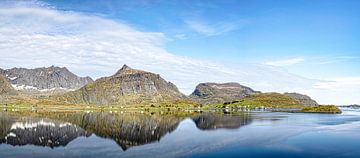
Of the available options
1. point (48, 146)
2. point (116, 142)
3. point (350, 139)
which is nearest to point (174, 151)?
point (116, 142)

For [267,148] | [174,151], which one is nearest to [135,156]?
[174,151]

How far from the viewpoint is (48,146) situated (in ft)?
218

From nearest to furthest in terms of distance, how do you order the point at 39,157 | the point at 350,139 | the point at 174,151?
the point at 39,157 → the point at 174,151 → the point at 350,139

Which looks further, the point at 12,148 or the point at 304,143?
the point at 304,143

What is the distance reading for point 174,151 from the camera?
60.5m

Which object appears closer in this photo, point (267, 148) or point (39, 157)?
point (39, 157)

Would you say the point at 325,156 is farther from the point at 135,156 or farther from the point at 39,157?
the point at 39,157

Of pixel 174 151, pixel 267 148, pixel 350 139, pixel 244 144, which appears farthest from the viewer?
pixel 350 139

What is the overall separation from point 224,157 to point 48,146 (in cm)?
3165

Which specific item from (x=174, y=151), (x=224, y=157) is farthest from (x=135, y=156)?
(x=224, y=157)

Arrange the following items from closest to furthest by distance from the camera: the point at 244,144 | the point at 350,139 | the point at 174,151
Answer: the point at 174,151
the point at 244,144
the point at 350,139

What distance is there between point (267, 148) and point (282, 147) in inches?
126

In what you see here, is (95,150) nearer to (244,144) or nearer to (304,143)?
(244,144)

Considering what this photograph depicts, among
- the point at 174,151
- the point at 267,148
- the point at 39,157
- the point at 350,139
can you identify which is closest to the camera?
the point at 39,157
